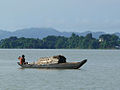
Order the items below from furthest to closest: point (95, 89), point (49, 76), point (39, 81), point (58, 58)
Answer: point (58, 58) → point (49, 76) → point (39, 81) → point (95, 89)

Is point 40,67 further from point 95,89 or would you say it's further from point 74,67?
point 95,89

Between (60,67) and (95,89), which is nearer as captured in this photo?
(95,89)

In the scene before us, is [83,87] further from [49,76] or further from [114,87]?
[49,76]

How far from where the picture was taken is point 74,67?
244 feet

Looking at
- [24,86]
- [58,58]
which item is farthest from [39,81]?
[58,58]

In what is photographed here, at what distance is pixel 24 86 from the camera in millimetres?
51094

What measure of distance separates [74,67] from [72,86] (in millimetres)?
23231

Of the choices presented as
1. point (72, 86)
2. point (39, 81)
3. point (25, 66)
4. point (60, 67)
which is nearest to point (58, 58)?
point (60, 67)

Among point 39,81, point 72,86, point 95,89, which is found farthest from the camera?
point 39,81

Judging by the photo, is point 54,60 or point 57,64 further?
point 54,60

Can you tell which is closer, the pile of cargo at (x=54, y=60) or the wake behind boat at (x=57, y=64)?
the wake behind boat at (x=57, y=64)

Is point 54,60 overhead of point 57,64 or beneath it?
overhead

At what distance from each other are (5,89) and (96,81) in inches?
508

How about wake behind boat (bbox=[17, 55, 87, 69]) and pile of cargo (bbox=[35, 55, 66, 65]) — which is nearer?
wake behind boat (bbox=[17, 55, 87, 69])
